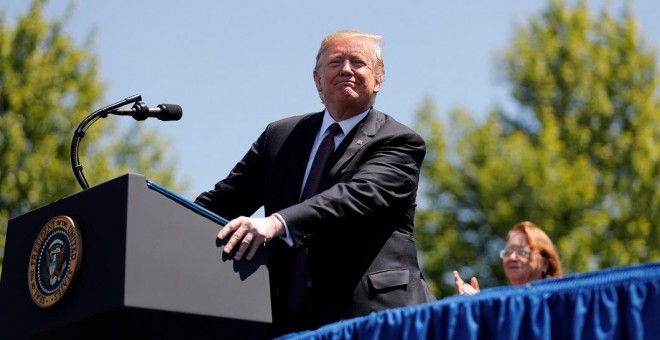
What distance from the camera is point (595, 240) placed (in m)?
15.1

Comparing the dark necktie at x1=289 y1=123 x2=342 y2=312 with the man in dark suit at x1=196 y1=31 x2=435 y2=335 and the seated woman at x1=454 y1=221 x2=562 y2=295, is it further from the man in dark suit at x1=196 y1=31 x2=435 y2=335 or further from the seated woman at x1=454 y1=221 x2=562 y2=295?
Answer: the seated woman at x1=454 y1=221 x2=562 y2=295

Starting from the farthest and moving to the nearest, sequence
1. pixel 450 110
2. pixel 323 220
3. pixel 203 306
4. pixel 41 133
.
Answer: pixel 450 110 → pixel 41 133 → pixel 323 220 → pixel 203 306

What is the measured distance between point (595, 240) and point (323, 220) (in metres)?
12.0

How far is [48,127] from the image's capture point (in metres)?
14.9

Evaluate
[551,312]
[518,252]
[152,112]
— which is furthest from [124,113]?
[518,252]

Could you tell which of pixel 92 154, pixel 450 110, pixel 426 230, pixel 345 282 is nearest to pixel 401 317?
pixel 345 282

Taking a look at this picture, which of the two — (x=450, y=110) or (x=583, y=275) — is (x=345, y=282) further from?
(x=450, y=110)

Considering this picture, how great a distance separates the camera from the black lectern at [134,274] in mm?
3299

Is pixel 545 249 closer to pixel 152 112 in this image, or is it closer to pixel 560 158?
pixel 152 112

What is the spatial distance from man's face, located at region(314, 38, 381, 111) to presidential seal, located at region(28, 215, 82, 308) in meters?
1.24

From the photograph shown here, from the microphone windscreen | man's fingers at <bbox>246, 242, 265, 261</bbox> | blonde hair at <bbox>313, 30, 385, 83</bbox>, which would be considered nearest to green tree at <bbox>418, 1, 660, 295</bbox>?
blonde hair at <bbox>313, 30, 385, 83</bbox>

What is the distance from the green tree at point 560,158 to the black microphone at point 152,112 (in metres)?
11.2

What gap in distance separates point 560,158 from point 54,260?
13.4 metres

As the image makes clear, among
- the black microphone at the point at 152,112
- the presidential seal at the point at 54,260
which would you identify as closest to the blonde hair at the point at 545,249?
the black microphone at the point at 152,112
